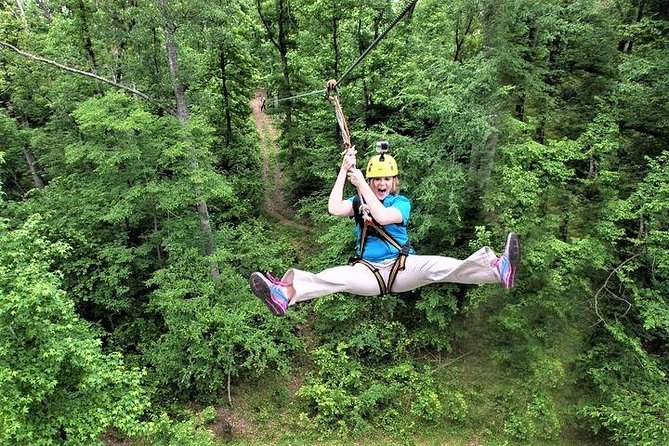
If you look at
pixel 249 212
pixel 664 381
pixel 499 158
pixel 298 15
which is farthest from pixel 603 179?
pixel 249 212

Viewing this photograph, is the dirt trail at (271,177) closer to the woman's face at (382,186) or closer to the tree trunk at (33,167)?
the tree trunk at (33,167)

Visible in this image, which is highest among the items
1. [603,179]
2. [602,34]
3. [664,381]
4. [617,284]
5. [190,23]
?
[190,23]

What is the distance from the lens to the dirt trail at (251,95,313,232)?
15.6 m

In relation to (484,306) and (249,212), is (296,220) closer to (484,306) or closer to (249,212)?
(249,212)

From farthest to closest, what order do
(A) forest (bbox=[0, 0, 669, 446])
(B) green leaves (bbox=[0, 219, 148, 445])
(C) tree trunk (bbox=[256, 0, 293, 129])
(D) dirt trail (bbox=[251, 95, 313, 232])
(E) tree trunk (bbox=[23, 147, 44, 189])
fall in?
1. (D) dirt trail (bbox=[251, 95, 313, 232])
2. (C) tree trunk (bbox=[256, 0, 293, 129])
3. (E) tree trunk (bbox=[23, 147, 44, 189])
4. (A) forest (bbox=[0, 0, 669, 446])
5. (B) green leaves (bbox=[0, 219, 148, 445])

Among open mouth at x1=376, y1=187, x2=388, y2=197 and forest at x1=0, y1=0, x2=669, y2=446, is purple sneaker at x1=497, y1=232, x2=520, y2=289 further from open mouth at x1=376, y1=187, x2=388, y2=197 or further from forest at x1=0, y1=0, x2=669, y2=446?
forest at x1=0, y1=0, x2=669, y2=446

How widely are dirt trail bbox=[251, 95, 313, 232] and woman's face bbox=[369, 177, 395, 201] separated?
35.6 feet

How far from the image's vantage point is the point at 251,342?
1020 cm

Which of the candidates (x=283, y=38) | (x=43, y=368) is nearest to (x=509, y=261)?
(x=43, y=368)

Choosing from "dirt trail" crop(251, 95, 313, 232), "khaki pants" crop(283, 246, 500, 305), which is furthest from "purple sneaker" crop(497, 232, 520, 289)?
"dirt trail" crop(251, 95, 313, 232)

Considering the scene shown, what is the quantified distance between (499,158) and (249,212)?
26.9ft

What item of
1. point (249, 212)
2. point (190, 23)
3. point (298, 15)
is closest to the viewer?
point (190, 23)

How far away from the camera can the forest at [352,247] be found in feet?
26.3

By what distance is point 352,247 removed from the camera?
10891 mm
